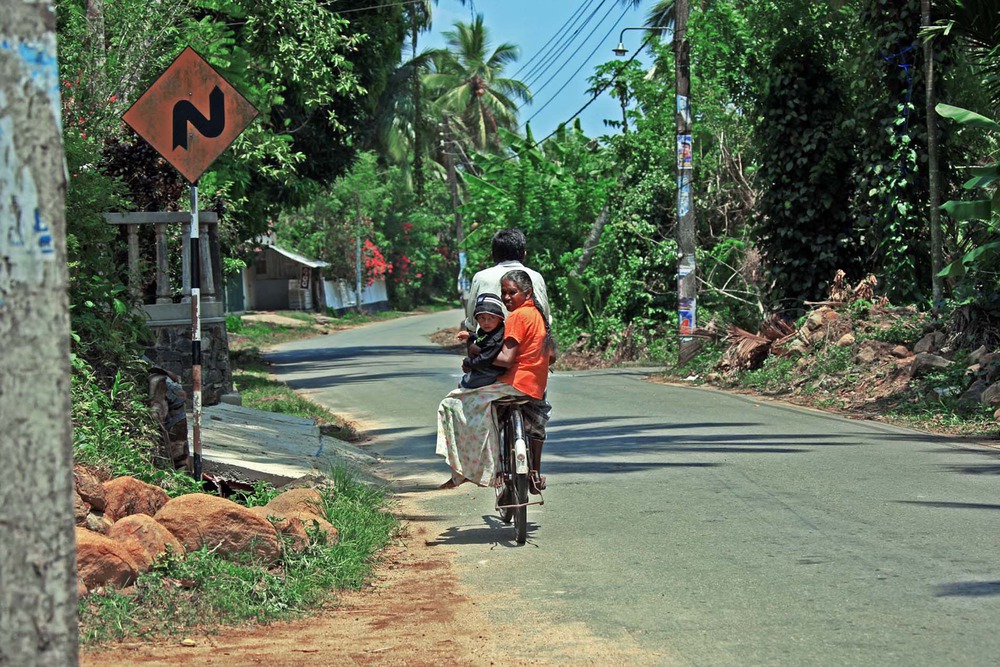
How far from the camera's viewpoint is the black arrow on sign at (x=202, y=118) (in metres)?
9.30

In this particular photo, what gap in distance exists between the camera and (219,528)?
6.75m

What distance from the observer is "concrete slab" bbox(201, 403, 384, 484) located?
1016 centimetres

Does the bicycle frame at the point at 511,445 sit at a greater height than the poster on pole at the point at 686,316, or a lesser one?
lesser

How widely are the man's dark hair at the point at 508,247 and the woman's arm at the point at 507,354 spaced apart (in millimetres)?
774

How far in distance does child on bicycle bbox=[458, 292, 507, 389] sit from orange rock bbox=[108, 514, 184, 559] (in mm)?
2289

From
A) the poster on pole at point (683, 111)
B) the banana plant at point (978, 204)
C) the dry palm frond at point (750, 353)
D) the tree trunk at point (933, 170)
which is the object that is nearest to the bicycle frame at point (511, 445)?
the banana plant at point (978, 204)

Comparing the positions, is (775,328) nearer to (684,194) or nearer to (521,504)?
(684,194)

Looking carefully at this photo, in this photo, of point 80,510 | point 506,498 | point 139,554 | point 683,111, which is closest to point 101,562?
point 139,554

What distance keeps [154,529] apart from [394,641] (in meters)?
1.66

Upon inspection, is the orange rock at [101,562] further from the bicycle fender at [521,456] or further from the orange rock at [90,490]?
the bicycle fender at [521,456]

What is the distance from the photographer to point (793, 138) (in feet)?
70.4

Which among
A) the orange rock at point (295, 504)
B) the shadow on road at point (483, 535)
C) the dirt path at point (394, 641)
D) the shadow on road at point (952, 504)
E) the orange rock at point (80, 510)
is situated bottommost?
the shadow on road at point (483, 535)

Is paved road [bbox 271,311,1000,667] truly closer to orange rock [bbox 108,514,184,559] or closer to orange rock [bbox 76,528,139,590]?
orange rock [bbox 108,514,184,559]

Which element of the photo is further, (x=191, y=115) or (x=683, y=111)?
(x=683, y=111)
